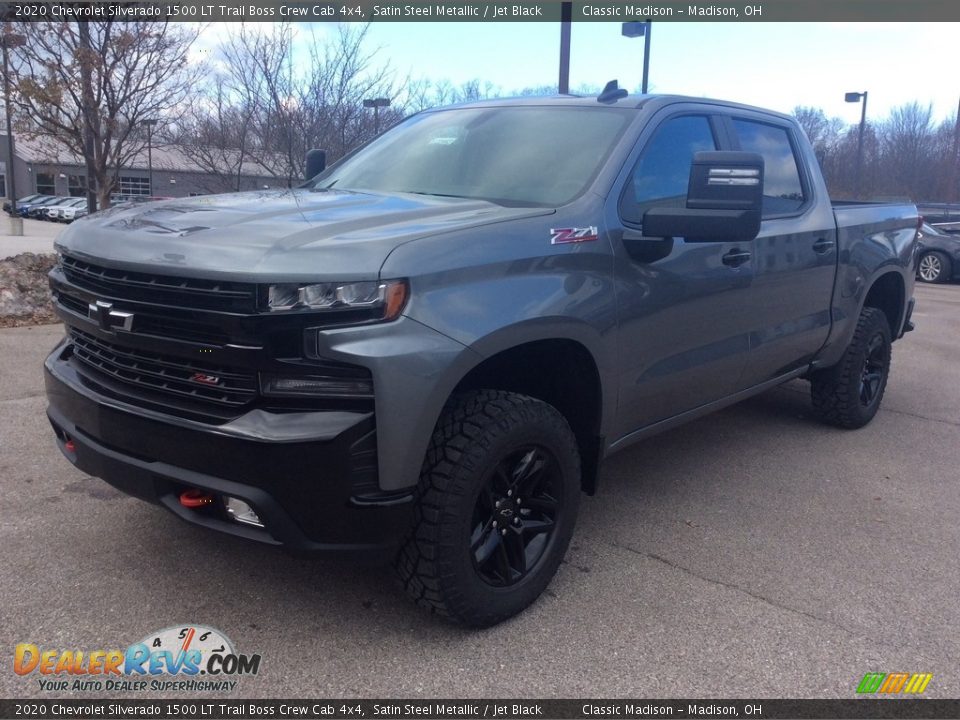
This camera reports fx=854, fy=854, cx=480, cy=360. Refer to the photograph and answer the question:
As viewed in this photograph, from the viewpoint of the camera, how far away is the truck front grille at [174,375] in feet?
8.39

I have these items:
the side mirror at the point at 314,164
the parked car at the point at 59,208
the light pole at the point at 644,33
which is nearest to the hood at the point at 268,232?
the side mirror at the point at 314,164

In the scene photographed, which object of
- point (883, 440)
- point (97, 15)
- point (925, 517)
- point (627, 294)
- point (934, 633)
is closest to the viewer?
point (934, 633)

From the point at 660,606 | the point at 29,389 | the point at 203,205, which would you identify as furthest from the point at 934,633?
the point at 29,389

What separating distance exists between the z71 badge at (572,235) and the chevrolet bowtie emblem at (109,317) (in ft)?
4.79

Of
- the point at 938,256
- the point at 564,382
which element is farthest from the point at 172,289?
the point at 938,256

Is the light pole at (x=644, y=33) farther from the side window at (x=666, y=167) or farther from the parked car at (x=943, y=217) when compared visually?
the side window at (x=666, y=167)

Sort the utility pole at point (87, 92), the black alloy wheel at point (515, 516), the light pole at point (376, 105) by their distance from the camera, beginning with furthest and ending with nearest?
the light pole at point (376, 105) → the utility pole at point (87, 92) → the black alloy wheel at point (515, 516)

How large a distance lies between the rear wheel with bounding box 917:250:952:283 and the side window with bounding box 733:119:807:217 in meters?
14.3

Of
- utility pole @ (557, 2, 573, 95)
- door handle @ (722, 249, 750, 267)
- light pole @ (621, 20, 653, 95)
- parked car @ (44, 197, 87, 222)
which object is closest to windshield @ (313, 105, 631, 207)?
door handle @ (722, 249, 750, 267)

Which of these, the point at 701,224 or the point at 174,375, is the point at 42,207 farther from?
the point at 701,224

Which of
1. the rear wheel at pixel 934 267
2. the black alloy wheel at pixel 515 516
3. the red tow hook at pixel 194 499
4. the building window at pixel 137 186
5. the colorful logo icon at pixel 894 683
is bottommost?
the building window at pixel 137 186

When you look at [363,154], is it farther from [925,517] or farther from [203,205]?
[925,517]

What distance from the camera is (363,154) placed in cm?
444

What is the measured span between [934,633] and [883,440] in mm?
2746
